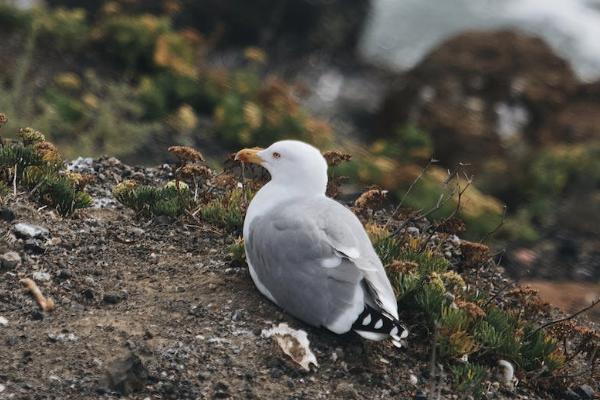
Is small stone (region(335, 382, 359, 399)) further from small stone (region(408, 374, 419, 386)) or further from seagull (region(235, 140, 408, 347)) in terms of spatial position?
small stone (region(408, 374, 419, 386))

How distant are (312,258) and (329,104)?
31.1 ft

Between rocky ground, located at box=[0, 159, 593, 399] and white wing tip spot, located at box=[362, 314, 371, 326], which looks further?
white wing tip spot, located at box=[362, 314, 371, 326]

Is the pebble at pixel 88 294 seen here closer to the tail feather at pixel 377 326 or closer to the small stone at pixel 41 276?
the small stone at pixel 41 276

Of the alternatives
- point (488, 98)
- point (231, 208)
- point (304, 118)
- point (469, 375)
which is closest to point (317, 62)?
point (488, 98)

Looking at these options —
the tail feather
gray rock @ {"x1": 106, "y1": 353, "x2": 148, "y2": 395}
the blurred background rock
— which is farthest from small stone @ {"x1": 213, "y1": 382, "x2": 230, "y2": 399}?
the blurred background rock

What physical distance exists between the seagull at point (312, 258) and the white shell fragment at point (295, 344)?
3.1 inches

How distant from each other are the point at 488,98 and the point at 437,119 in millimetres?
967

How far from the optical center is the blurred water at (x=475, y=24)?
54.9ft

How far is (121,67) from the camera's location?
36.4 ft

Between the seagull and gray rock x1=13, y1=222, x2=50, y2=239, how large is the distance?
1.11 meters

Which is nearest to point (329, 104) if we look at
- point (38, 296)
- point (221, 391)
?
point (38, 296)

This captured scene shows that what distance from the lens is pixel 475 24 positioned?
705 inches

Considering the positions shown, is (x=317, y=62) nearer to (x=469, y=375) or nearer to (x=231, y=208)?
(x=231, y=208)

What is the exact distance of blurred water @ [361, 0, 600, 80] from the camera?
16734 millimetres
